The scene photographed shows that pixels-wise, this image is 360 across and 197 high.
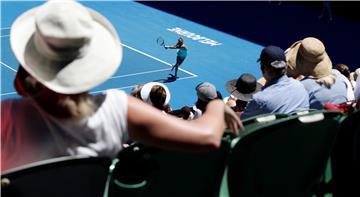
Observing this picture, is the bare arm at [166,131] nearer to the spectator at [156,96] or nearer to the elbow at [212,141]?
the elbow at [212,141]

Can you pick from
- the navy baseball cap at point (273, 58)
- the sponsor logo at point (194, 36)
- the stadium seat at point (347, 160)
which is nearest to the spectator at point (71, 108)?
the stadium seat at point (347, 160)

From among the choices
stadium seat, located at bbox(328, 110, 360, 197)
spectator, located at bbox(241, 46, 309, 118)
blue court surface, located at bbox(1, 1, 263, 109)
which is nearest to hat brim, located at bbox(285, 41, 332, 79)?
spectator, located at bbox(241, 46, 309, 118)

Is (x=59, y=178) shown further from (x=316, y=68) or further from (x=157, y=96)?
(x=157, y=96)

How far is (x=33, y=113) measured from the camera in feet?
7.15

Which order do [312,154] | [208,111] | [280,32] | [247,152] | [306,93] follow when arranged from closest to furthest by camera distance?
1. [208,111]
2. [247,152]
3. [312,154]
4. [306,93]
5. [280,32]

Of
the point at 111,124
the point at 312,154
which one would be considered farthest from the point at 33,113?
the point at 312,154

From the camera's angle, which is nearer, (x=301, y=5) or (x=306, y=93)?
(x=306, y=93)

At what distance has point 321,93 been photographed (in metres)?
5.01

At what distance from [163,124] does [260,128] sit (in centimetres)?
55

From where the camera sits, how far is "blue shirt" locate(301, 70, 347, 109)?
4.95m

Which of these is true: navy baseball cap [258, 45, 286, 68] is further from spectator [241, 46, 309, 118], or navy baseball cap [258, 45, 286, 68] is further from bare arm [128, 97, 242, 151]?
bare arm [128, 97, 242, 151]

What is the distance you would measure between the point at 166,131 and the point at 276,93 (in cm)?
263

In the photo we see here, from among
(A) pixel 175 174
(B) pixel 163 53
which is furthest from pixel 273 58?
(B) pixel 163 53

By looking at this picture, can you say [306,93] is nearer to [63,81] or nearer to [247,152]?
[247,152]
